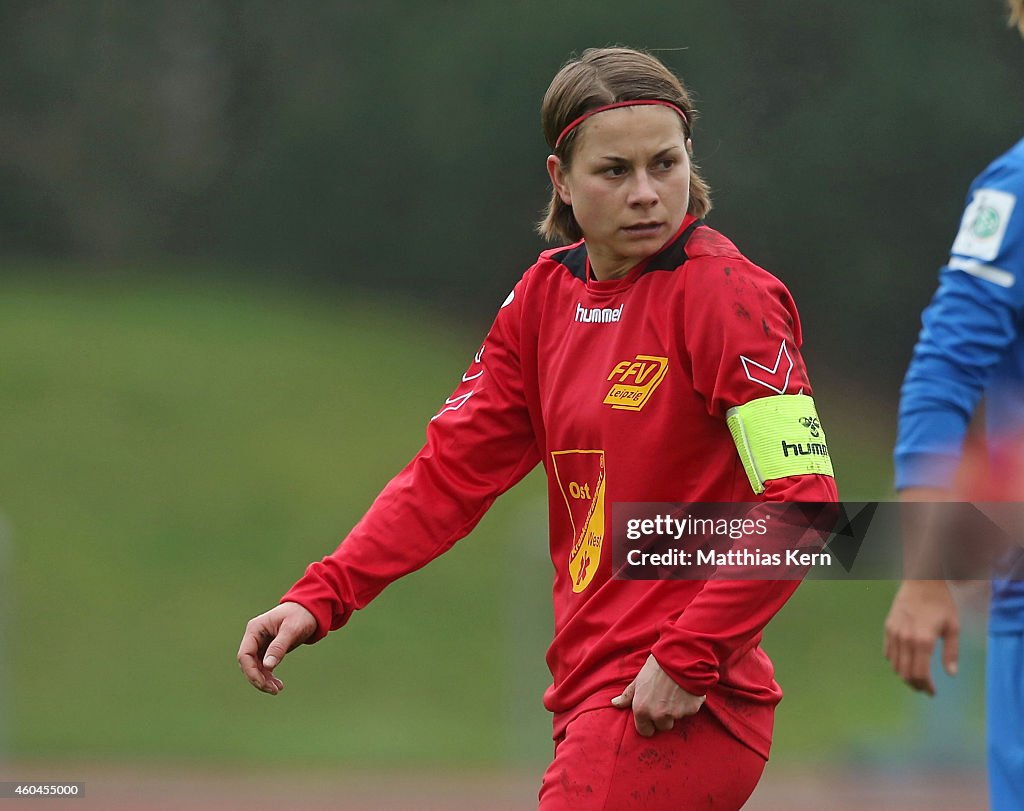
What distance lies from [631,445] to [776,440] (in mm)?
330

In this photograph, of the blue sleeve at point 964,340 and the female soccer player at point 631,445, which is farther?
the female soccer player at point 631,445

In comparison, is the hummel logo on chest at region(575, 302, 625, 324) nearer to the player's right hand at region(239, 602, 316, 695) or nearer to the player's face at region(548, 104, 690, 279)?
the player's face at region(548, 104, 690, 279)

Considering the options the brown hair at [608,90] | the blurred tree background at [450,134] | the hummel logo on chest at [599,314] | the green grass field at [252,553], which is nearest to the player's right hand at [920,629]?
the hummel logo on chest at [599,314]

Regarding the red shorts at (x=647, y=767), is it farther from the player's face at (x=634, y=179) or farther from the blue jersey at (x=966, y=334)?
the player's face at (x=634, y=179)

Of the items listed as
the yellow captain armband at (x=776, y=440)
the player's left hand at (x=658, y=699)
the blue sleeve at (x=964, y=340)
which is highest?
the blue sleeve at (x=964, y=340)

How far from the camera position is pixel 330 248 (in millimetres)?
21984

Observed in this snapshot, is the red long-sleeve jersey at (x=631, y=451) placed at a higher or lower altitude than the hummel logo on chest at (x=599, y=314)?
lower

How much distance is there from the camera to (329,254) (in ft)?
72.0

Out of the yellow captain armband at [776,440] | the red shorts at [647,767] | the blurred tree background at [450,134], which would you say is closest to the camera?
the yellow captain armband at [776,440]

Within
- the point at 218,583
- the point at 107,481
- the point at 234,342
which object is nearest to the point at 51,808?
the point at 218,583

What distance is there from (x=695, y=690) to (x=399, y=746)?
8588 mm

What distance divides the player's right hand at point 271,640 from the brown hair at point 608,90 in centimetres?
104

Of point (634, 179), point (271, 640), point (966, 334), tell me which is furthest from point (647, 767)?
point (634, 179)

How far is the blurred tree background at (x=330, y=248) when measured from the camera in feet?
46.6
